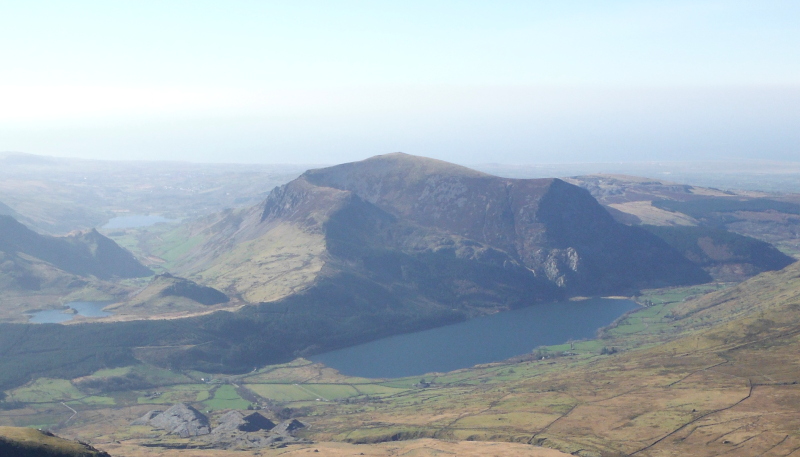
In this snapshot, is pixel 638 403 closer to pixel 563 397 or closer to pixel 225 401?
pixel 563 397

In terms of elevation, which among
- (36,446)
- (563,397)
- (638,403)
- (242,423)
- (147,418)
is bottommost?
(147,418)

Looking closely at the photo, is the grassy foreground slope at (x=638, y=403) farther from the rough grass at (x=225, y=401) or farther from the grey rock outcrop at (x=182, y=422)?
the rough grass at (x=225, y=401)

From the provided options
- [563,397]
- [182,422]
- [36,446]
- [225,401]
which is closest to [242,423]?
[182,422]

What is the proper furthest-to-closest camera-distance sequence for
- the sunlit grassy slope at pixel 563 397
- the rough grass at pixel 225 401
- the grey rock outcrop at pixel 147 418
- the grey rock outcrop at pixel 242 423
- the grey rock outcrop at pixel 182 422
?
1. the rough grass at pixel 225 401
2. the grey rock outcrop at pixel 147 418
3. the grey rock outcrop at pixel 182 422
4. the grey rock outcrop at pixel 242 423
5. the sunlit grassy slope at pixel 563 397

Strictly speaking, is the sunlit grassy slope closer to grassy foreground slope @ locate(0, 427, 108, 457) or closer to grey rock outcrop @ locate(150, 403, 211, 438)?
grey rock outcrop @ locate(150, 403, 211, 438)

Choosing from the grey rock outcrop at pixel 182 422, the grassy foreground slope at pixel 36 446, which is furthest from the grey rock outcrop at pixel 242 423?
the grassy foreground slope at pixel 36 446

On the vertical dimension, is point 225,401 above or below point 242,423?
below

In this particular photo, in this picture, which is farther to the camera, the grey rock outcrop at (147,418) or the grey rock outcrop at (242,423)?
the grey rock outcrop at (147,418)

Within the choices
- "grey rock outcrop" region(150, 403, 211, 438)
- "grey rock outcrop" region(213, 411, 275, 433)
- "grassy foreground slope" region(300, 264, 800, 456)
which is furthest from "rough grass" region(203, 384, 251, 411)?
"grassy foreground slope" region(300, 264, 800, 456)

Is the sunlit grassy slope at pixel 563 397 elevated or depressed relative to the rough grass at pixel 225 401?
elevated

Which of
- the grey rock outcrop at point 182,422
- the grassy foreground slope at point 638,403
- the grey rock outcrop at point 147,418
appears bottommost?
the grey rock outcrop at point 147,418

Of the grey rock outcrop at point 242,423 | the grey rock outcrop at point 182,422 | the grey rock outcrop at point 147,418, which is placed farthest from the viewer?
the grey rock outcrop at point 147,418
